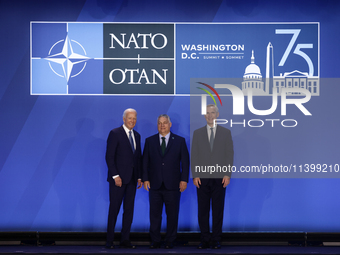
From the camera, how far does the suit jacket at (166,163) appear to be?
178 inches

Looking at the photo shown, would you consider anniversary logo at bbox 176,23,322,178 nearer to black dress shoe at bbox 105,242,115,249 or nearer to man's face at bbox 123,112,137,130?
man's face at bbox 123,112,137,130

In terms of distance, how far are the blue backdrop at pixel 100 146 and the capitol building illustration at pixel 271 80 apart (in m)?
0.15

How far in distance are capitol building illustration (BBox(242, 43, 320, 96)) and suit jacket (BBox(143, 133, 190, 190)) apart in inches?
53.5

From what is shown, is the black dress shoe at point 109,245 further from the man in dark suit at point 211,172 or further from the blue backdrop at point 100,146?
the man in dark suit at point 211,172

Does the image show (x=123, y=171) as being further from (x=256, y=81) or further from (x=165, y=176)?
(x=256, y=81)

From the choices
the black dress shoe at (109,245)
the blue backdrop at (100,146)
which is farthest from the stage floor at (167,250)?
the blue backdrop at (100,146)

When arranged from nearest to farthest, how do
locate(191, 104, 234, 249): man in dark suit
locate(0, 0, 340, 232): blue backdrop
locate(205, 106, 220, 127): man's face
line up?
1. locate(191, 104, 234, 249): man in dark suit
2. locate(205, 106, 220, 127): man's face
3. locate(0, 0, 340, 232): blue backdrop

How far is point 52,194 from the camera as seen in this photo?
498cm

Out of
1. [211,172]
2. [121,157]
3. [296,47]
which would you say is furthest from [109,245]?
[296,47]

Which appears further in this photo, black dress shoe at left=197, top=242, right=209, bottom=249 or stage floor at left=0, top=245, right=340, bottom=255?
black dress shoe at left=197, top=242, right=209, bottom=249

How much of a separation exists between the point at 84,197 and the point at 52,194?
462 mm

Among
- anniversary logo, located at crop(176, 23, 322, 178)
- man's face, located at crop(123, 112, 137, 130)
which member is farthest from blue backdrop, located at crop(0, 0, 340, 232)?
man's face, located at crop(123, 112, 137, 130)

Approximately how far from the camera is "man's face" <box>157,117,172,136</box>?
180 inches

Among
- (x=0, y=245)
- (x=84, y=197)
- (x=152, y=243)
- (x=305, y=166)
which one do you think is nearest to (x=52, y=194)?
(x=84, y=197)
